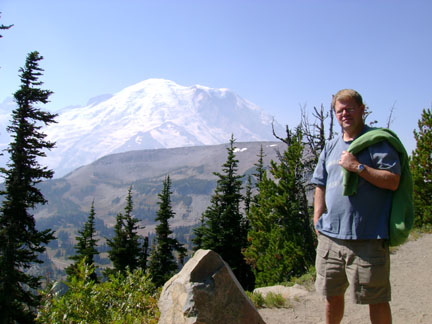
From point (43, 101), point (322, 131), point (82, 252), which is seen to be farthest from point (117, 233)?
point (322, 131)

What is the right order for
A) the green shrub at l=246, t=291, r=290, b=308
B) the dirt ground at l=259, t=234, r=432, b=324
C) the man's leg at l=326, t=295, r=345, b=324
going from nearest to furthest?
the man's leg at l=326, t=295, r=345, b=324
the dirt ground at l=259, t=234, r=432, b=324
the green shrub at l=246, t=291, r=290, b=308

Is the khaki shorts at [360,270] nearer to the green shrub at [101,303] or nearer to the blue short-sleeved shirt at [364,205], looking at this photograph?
the blue short-sleeved shirt at [364,205]

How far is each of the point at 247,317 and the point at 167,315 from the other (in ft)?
3.66

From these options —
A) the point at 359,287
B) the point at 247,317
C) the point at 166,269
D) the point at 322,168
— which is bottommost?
the point at 166,269

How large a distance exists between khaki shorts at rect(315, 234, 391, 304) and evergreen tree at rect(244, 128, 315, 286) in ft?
48.3

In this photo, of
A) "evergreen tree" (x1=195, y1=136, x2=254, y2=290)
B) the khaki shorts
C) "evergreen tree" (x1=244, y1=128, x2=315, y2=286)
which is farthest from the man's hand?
"evergreen tree" (x1=195, y1=136, x2=254, y2=290)

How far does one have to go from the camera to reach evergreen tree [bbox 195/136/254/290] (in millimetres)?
30116

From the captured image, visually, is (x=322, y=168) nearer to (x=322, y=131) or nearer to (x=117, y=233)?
(x=322, y=131)

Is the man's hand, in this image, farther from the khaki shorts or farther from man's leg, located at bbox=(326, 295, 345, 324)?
man's leg, located at bbox=(326, 295, 345, 324)

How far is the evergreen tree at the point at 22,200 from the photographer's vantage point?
15.4 metres

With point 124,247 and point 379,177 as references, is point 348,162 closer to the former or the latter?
point 379,177

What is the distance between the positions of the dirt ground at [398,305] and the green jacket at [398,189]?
3.11 metres

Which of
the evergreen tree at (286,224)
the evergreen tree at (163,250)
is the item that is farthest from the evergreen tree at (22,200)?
the evergreen tree at (163,250)

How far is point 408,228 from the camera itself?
2896mm
